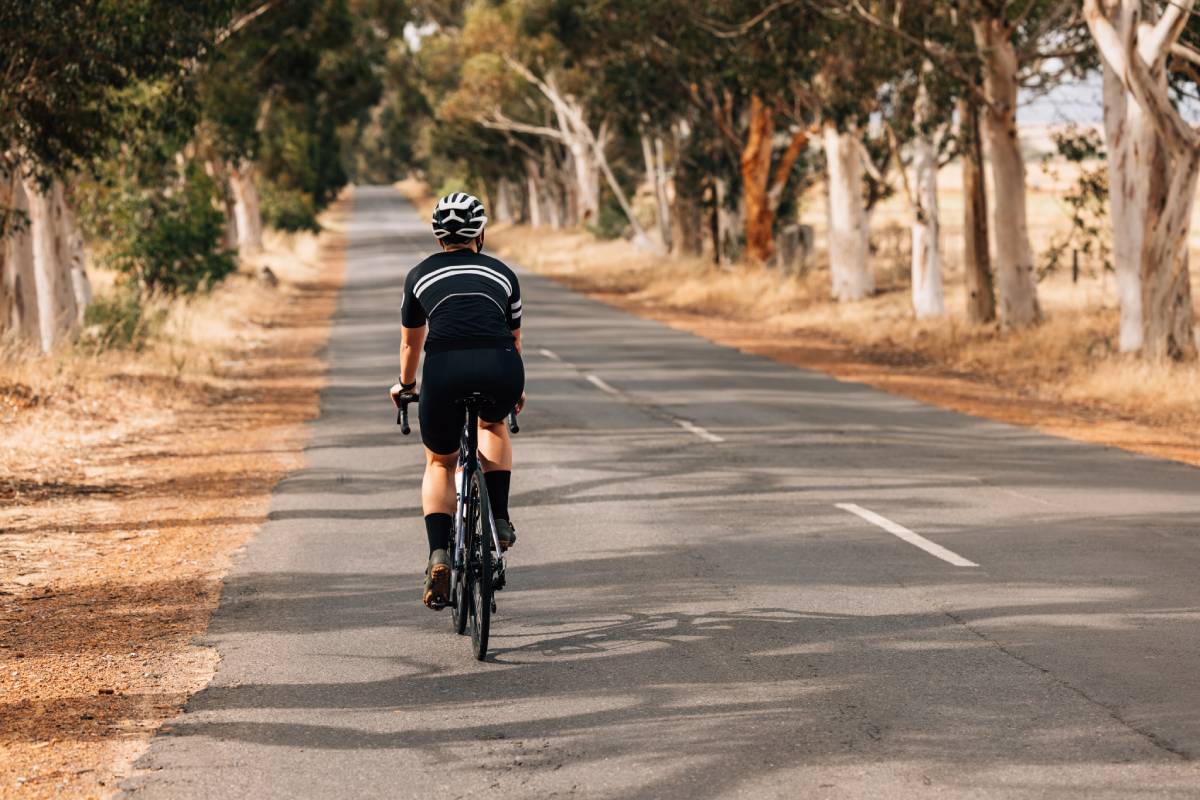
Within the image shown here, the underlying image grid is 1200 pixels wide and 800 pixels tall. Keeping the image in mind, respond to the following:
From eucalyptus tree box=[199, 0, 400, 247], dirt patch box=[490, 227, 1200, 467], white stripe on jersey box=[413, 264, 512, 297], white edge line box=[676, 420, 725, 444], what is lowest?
dirt patch box=[490, 227, 1200, 467]

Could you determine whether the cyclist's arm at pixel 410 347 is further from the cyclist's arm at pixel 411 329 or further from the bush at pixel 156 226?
the bush at pixel 156 226

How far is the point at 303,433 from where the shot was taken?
51.6 feet

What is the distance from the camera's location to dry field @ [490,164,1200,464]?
56.3ft

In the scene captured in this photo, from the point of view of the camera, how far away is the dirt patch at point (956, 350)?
55.7 ft

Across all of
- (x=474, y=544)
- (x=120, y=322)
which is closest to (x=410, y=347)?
(x=474, y=544)

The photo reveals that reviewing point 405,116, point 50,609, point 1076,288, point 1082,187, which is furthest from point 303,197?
point 50,609

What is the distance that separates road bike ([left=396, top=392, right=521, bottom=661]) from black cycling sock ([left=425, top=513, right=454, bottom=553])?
0.20 feet

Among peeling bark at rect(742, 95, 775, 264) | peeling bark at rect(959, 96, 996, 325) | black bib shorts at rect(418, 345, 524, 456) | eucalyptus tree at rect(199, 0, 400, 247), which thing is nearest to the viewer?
black bib shorts at rect(418, 345, 524, 456)

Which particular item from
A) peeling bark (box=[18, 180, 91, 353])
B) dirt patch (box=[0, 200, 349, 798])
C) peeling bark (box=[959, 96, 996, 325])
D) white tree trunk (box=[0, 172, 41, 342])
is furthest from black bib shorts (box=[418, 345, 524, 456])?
peeling bark (box=[959, 96, 996, 325])

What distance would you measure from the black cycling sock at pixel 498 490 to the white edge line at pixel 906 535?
9.78 feet

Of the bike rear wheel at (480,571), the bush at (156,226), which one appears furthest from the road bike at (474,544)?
the bush at (156,226)

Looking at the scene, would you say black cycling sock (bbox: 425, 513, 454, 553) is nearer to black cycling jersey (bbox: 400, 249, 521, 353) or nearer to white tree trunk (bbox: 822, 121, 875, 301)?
black cycling jersey (bbox: 400, 249, 521, 353)

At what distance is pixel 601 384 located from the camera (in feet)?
64.6

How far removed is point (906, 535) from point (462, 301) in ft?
13.3
